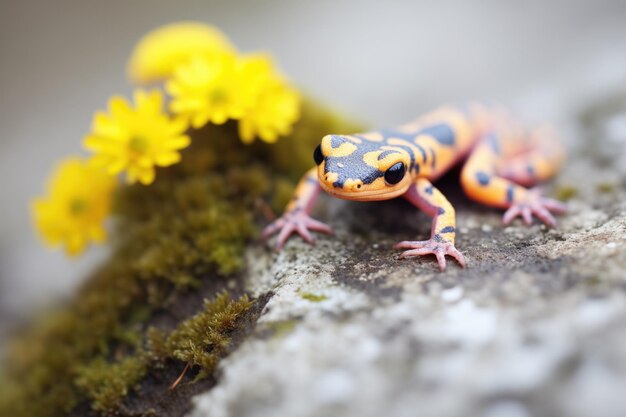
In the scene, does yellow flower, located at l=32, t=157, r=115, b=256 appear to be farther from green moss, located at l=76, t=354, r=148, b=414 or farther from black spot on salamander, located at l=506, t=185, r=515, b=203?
black spot on salamander, located at l=506, t=185, r=515, b=203

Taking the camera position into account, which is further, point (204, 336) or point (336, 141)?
point (336, 141)

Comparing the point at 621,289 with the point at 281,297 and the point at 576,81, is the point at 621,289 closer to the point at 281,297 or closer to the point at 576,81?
the point at 281,297

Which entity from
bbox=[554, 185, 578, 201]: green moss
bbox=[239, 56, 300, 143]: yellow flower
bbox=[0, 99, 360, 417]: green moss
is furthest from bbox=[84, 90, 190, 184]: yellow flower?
bbox=[554, 185, 578, 201]: green moss

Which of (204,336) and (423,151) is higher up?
(423,151)

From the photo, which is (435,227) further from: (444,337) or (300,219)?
(444,337)

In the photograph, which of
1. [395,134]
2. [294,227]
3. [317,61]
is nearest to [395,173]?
[395,134]
